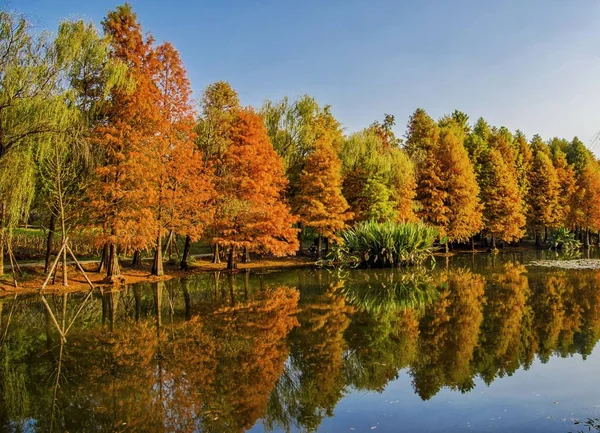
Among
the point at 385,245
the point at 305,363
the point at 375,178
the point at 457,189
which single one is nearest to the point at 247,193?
the point at 385,245

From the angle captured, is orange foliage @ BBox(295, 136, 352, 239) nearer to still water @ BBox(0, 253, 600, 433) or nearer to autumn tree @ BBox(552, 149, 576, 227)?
still water @ BBox(0, 253, 600, 433)

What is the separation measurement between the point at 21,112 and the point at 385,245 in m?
20.2

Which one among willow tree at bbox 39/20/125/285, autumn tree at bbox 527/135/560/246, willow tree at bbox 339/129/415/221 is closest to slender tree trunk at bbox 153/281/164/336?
willow tree at bbox 39/20/125/285

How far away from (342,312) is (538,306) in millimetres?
6008

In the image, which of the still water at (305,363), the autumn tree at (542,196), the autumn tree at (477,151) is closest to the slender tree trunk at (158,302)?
the still water at (305,363)

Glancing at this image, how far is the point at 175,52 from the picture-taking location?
2439 centimetres

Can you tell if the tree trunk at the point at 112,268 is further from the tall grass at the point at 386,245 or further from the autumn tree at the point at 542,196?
the autumn tree at the point at 542,196

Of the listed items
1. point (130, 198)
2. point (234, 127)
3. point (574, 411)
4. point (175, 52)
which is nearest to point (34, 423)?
point (574, 411)

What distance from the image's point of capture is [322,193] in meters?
33.0

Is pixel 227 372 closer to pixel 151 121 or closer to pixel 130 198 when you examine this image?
pixel 130 198

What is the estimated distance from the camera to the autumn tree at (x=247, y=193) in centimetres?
2762

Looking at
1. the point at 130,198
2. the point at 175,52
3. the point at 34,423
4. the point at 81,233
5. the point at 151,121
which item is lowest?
the point at 34,423

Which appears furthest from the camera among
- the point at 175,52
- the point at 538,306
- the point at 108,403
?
the point at 175,52

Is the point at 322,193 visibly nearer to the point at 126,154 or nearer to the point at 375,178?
the point at 375,178
